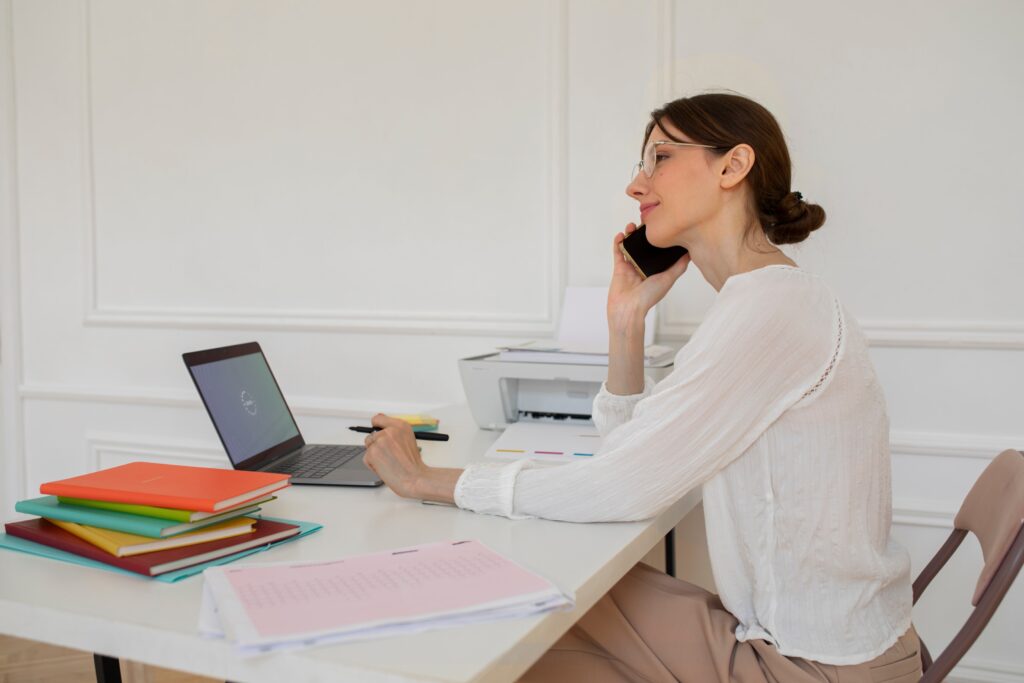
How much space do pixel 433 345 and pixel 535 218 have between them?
19.9 inches

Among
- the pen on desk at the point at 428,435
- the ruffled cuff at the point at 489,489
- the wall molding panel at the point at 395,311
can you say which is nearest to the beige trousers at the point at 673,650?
the ruffled cuff at the point at 489,489

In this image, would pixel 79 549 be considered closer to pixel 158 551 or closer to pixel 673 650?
pixel 158 551

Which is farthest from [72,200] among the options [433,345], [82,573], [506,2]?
[82,573]

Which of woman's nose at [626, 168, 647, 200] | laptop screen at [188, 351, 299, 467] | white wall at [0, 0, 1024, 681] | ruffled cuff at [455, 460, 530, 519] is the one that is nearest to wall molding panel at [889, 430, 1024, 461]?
white wall at [0, 0, 1024, 681]

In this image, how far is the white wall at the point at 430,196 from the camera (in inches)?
82.6

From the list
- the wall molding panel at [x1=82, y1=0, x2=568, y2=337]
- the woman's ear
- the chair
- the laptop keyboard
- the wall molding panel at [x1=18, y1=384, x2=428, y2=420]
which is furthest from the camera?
the wall molding panel at [x1=18, y1=384, x2=428, y2=420]

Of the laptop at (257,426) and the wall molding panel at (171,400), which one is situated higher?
the laptop at (257,426)

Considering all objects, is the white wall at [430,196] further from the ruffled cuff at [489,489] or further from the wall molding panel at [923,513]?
the ruffled cuff at [489,489]

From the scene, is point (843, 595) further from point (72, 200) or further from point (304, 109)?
point (72, 200)

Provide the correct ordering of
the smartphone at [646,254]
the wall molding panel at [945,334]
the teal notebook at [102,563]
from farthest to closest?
the wall molding panel at [945,334], the smartphone at [646,254], the teal notebook at [102,563]

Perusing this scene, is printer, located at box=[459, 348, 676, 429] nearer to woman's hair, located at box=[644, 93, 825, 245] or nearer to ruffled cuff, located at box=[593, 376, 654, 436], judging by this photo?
ruffled cuff, located at box=[593, 376, 654, 436]

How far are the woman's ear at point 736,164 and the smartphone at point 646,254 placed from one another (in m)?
0.37

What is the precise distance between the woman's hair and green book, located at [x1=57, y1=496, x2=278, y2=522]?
896mm

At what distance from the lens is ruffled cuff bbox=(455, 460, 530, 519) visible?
4.19ft
